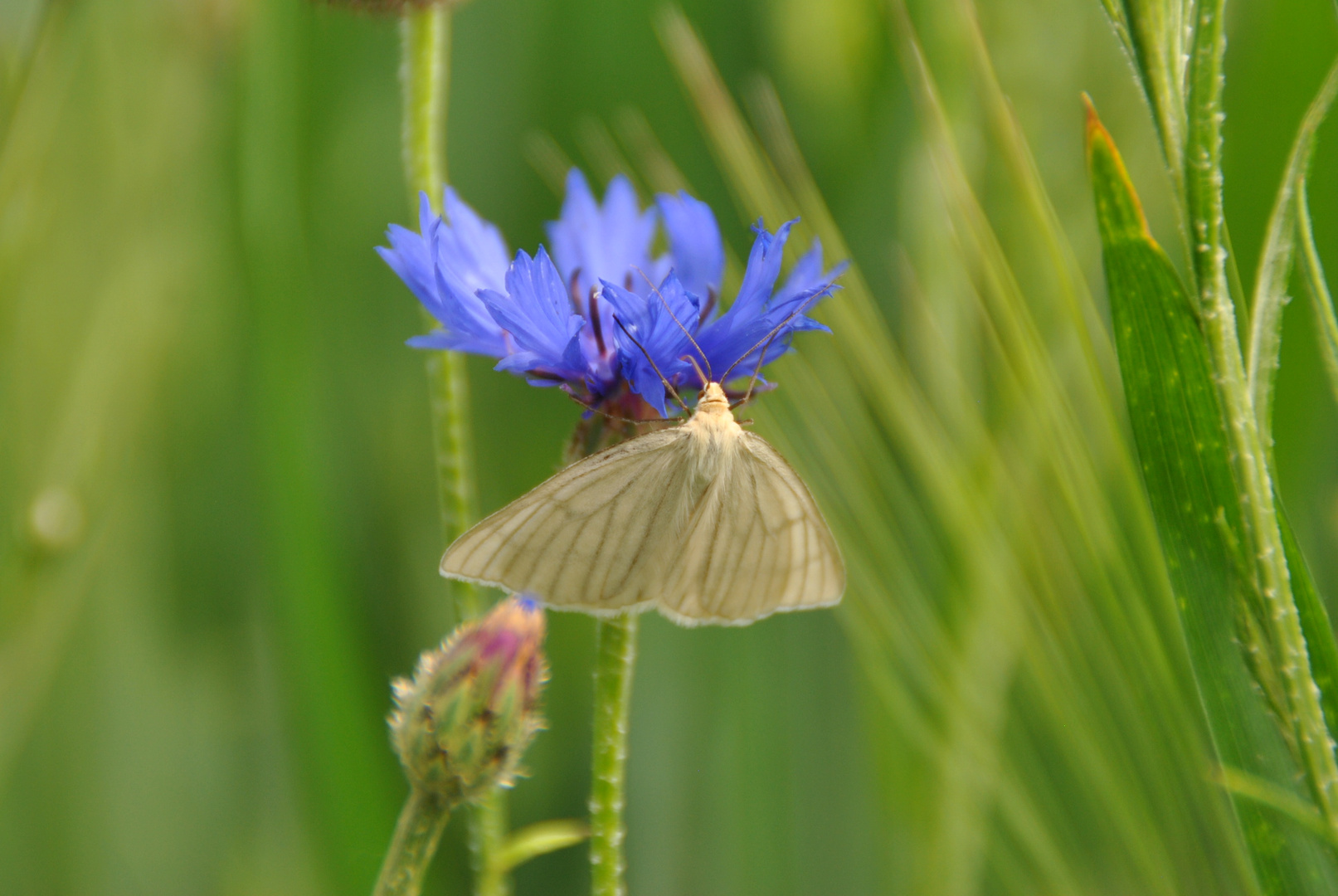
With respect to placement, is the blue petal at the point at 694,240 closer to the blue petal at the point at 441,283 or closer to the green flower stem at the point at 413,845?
the blue petal at the point at 441,283

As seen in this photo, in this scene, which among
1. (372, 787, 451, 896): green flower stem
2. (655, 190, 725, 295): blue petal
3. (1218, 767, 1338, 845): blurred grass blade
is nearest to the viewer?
(1218, 767, 1338, 845): blurred grass blade

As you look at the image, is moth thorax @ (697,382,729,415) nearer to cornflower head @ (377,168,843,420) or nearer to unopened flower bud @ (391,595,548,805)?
cornflower head @ (377,168,843,420)

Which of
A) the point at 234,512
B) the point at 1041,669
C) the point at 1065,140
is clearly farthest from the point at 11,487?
the point at 1065,140

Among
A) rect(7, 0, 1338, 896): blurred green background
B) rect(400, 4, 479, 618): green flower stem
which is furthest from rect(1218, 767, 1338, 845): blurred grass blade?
rect(400, 4, 479, 618): green flower stem

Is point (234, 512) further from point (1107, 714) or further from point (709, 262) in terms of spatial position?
point (1107, 714)

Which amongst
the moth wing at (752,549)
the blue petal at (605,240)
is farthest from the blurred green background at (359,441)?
the blue petal at (605,240)

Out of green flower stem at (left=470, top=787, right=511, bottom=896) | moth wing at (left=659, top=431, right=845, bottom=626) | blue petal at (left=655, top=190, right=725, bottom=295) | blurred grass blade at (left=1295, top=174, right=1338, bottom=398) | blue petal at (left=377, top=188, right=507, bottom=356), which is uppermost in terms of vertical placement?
blue petal at (left=655, top=190, right=725, bottom=295)

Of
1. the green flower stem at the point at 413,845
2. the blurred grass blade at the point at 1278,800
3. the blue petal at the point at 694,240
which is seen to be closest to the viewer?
the blurred grass blade at the point at 1278,800
